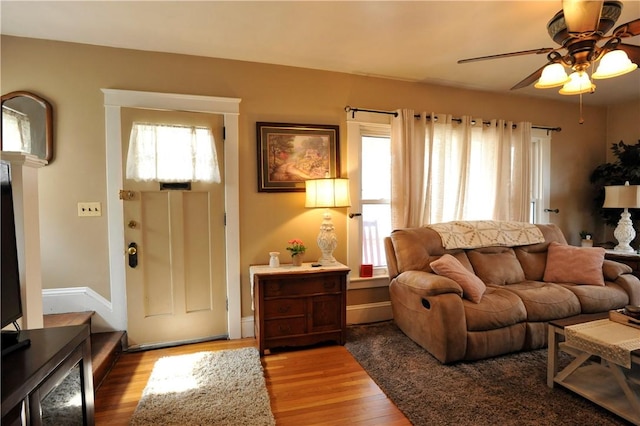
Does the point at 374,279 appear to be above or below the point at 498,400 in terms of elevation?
above

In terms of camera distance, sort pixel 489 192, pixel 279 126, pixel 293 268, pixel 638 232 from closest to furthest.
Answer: pixel 293 268
pixel 279 126
pixel 489 192
pixel 638 232

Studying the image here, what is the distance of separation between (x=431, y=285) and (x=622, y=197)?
291cm

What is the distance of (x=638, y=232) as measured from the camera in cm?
395

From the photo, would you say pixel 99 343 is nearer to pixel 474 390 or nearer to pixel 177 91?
pixel 177 91

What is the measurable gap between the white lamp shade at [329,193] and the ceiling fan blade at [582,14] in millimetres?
1733

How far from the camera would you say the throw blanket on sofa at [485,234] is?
9.98 feet

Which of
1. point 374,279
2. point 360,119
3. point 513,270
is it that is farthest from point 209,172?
point 513,270

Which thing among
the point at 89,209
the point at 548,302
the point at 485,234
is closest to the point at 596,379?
the point at 548,302

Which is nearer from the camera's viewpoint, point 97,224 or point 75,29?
point 75,29

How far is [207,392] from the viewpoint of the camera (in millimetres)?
2008

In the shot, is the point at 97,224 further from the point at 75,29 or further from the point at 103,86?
the point at 75,29

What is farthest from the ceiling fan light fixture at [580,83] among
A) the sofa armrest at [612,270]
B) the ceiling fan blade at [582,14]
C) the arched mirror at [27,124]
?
the arched mirror at [27,124]

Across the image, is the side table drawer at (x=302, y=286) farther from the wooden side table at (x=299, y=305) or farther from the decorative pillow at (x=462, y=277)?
the decorative pillow at (x=462, y=277)

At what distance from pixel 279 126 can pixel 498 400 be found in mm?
2654
